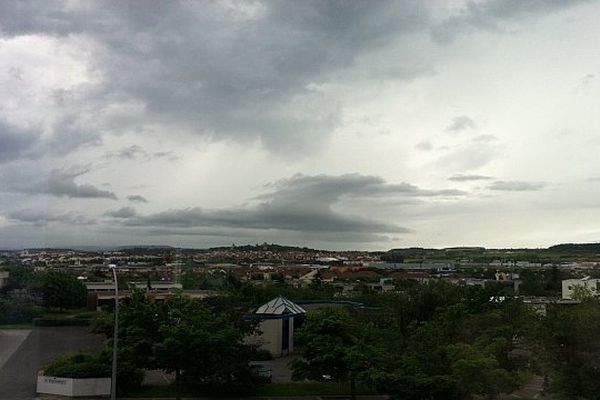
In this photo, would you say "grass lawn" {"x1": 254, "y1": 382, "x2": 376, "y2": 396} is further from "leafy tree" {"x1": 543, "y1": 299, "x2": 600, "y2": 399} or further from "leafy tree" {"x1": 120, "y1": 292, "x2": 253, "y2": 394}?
"leafy tree" {"x1": 543, "y1": 299, "x2": 600, "y2": 399}

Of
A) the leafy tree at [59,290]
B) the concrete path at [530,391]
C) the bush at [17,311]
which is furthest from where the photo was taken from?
the leafy tree at [59,290]

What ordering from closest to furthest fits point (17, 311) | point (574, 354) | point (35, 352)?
point (574, 354) < point (35, 352) < point (17, 311)

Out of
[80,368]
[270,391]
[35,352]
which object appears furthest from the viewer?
[35,352]

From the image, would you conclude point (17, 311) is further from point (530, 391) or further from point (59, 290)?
point (530, 391)

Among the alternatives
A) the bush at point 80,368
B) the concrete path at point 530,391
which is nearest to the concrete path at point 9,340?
the bush at point 80,368

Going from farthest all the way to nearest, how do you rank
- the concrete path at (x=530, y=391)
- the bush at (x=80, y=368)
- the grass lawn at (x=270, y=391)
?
the grass lawn at (x=270, y=391) < the bush at (x=80, y=368) < the concrete path at (x=530, y=391)

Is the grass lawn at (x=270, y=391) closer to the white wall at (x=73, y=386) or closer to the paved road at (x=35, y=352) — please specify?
the white wall at (x=73, y=386)

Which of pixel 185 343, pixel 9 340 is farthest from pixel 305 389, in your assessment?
pixel 9 340

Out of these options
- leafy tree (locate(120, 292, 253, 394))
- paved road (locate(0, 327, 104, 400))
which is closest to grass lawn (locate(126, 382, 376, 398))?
leafy tree (locate(120, 292, 253, 394))
